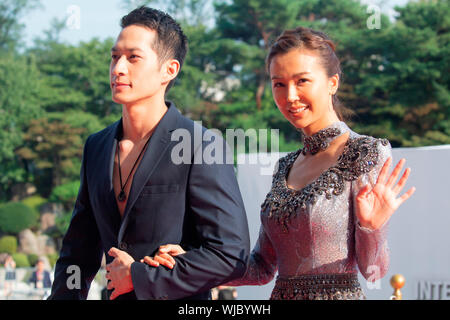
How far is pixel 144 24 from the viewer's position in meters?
2.24

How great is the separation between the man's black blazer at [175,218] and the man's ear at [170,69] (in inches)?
5.2

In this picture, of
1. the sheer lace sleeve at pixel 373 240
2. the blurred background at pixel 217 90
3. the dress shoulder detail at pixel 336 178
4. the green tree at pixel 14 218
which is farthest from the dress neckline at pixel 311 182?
the green tree at pixel 14 218

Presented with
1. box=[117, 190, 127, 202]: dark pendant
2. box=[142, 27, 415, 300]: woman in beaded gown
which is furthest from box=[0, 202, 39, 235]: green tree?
box=[117, 190, 127, 202]: dark pendant

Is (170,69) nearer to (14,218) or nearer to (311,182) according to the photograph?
(311,182)

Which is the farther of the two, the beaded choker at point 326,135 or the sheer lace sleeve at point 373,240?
the beaded choker at point 326,135

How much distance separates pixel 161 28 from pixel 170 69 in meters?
0.16

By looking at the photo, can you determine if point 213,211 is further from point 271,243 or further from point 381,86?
point 381,86

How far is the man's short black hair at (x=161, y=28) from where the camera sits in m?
2.24

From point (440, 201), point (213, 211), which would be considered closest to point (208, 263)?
point (213, 211)

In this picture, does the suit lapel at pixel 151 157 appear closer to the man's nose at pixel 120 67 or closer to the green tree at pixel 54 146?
the man's nose at pixel 120 67

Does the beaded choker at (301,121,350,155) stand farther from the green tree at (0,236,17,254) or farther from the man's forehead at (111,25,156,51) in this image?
the green tree at (0,236,17,254)

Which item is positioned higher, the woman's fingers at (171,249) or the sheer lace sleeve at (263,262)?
the woman's fingers at (171,249)

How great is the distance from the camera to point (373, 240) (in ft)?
7.00
